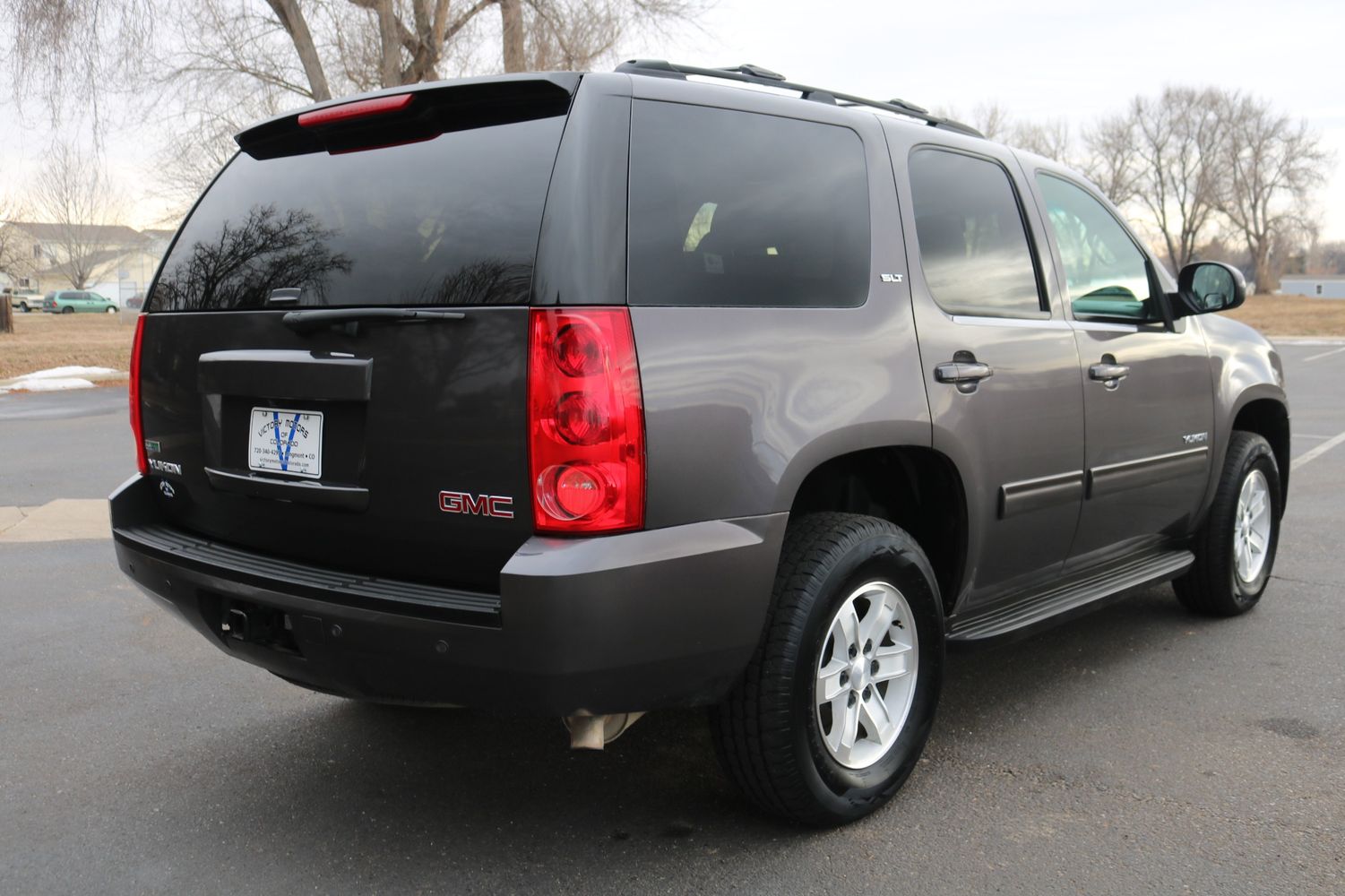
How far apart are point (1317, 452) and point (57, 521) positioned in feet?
31.6

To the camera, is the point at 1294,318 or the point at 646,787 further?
the point at 1294,318

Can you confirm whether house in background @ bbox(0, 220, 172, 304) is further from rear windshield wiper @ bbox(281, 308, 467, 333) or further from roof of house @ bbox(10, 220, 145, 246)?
rear windshield wiper @ bbox(281, 308, 467, 333)

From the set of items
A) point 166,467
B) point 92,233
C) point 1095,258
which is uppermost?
point 92,233

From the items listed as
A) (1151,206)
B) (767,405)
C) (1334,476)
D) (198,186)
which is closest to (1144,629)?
(767,405)

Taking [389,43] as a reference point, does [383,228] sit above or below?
below

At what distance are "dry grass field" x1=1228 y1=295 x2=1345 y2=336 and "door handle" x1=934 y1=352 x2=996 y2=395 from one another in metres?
26.8

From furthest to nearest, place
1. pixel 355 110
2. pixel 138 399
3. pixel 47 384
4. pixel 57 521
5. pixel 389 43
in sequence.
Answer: pixel 389 43
pixel 47 384
pixel 57 521
pixel 138 399
pixel 355 110

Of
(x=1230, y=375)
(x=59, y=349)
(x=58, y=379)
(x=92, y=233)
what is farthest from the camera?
(x=92, y=233)

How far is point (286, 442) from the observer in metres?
2.87

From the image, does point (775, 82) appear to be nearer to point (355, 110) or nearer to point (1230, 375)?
point (355, 110)

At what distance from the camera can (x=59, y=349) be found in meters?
23.4

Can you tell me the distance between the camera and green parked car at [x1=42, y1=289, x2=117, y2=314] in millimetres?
61906

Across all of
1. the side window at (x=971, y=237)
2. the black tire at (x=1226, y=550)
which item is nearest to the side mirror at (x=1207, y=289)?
the black tire at (x=1226, y=550)

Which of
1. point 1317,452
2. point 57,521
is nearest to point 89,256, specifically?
point 57,521
